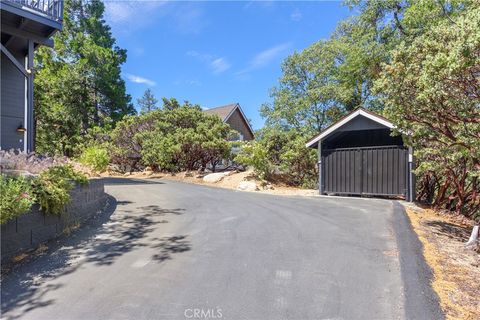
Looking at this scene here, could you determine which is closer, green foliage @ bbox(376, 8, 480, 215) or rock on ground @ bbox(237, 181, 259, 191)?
green foliage @ bbox(376, 8, 480, 215)

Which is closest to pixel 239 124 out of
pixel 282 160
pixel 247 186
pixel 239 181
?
pixel 282 160

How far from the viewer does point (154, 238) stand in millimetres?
5230

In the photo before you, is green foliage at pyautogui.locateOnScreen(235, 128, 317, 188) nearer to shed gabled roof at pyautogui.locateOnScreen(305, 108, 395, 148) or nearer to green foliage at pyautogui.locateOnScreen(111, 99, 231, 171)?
shed gabled roof at pyautogui.locateOnScreen(305, 108, 395, 148)

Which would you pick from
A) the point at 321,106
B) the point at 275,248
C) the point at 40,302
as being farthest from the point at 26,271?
the point at 321,106

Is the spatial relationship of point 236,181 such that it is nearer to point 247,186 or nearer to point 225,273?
point 247,186

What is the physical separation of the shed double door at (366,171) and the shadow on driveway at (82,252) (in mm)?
7524

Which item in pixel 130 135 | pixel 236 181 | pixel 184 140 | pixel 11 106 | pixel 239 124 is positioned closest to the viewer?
pixel 11 106

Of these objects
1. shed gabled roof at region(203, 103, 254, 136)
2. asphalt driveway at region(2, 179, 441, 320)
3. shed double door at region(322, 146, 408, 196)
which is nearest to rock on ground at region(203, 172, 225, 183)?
shed double door at region(322, 146, 408, 196)

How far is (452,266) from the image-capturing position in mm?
4184

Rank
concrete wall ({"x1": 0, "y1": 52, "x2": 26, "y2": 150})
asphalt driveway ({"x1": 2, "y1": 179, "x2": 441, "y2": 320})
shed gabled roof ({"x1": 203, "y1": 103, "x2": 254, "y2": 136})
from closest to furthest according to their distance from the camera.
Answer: asphalt driveway ({"x1": 2, "y1": 179, "x2": 441, "y2": 320}) < concrete wall ({"x1": 0, "y1": 52, "x2": 26, "y2": 150}) < shed gabled roof ({"x1": 203, "y1": 103, "x2": 254, "y2": 136})

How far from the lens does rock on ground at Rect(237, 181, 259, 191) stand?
44.4ft

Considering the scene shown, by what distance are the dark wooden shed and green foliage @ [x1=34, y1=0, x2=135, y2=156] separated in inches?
647

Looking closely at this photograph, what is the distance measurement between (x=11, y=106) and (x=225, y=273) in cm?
991

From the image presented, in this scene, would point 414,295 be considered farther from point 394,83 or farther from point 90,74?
point 90,74
